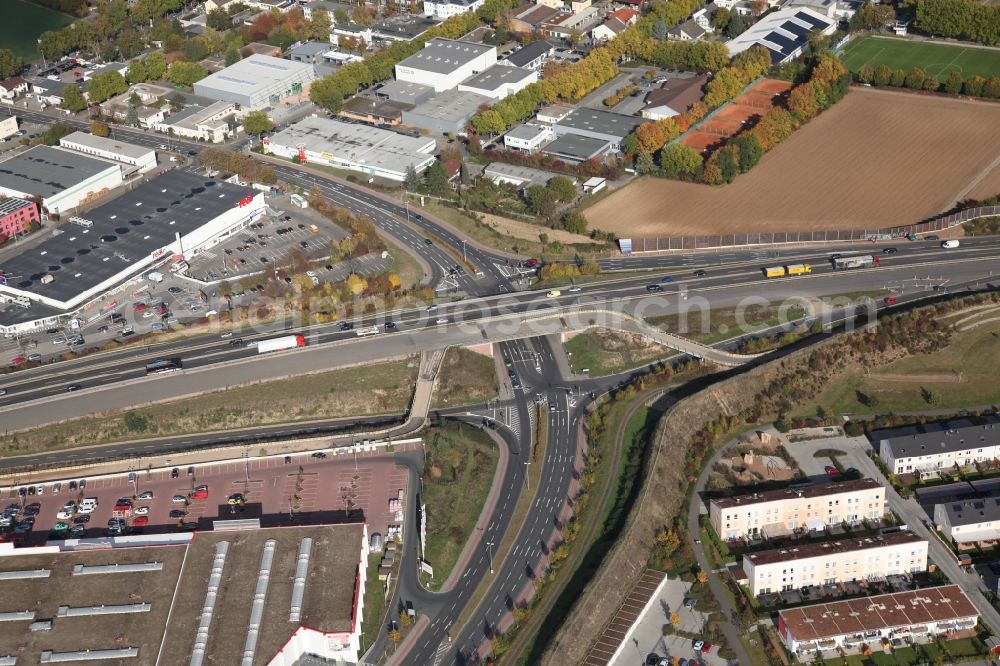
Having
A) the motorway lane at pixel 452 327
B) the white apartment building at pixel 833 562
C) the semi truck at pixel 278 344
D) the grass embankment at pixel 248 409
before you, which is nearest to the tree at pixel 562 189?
the motorway lane at pixel 452 327

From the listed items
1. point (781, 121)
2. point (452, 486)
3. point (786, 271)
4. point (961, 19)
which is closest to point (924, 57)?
point (961, 19)

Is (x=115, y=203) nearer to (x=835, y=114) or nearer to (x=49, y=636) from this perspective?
(x=49, y=636)

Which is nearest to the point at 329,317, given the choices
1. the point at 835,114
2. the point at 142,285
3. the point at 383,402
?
the point at 383,402

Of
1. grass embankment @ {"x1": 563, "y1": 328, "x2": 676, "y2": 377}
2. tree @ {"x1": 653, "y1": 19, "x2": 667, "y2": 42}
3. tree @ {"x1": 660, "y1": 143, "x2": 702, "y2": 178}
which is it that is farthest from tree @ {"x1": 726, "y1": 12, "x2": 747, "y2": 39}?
grass embankment @ {"x1": 563, "y1": 328, "x2": 676, "y2": 377}

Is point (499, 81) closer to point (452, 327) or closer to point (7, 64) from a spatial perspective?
point (452, 327)

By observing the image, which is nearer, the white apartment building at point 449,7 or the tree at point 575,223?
the tree at point 575,223

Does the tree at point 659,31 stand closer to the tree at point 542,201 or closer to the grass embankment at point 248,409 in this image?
the tree at point 542,201
